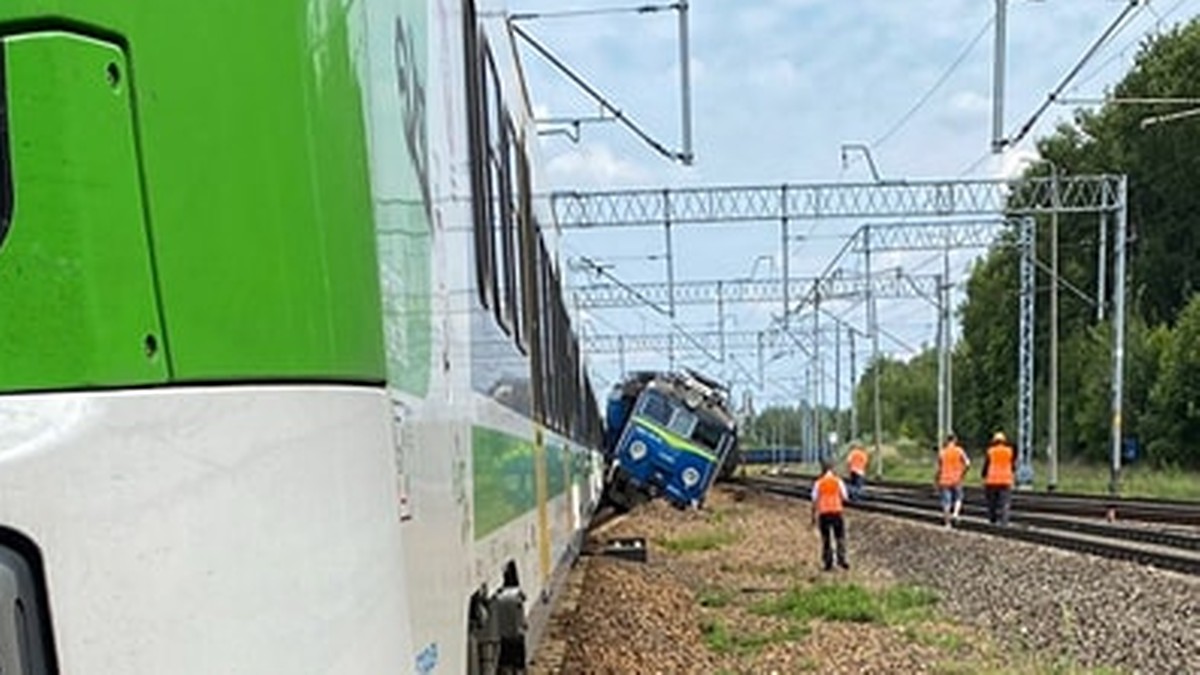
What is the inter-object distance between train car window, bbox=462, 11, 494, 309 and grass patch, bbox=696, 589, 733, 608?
11.5m

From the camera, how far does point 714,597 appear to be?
1683 cm

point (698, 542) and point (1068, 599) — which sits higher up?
point (1068, 599)

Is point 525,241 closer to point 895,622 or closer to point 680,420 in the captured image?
point 895,622

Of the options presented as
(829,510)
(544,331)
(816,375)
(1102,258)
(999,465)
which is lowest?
(816,375)

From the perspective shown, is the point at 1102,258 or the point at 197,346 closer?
the point at 197,346

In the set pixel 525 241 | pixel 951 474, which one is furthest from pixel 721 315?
pixel 525 241

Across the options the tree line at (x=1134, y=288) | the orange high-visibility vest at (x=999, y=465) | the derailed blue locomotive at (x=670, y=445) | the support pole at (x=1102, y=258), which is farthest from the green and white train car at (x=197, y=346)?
the tree line at (x=1134, y=288)

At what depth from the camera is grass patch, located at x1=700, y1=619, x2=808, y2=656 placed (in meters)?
12.8

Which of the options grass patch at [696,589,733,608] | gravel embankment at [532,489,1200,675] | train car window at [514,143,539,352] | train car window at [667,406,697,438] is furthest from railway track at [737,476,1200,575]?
train car window at [514,143,539,352]

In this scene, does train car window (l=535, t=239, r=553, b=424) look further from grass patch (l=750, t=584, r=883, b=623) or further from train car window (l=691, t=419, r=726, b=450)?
train car window (l=691, t=419, r=726, b=450)

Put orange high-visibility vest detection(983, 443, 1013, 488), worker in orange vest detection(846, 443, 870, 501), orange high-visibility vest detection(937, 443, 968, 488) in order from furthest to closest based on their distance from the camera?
worker in orange vest detection(846, 443, 870, 501)
orange high-visibility vest detection(937, 443, 968, 488)
orange high-visibility vest detection(983, 443, 1013, 488)

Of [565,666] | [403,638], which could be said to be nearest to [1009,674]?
[565,666]

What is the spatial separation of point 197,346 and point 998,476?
78.3 ft

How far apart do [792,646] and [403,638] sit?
10857 mm
